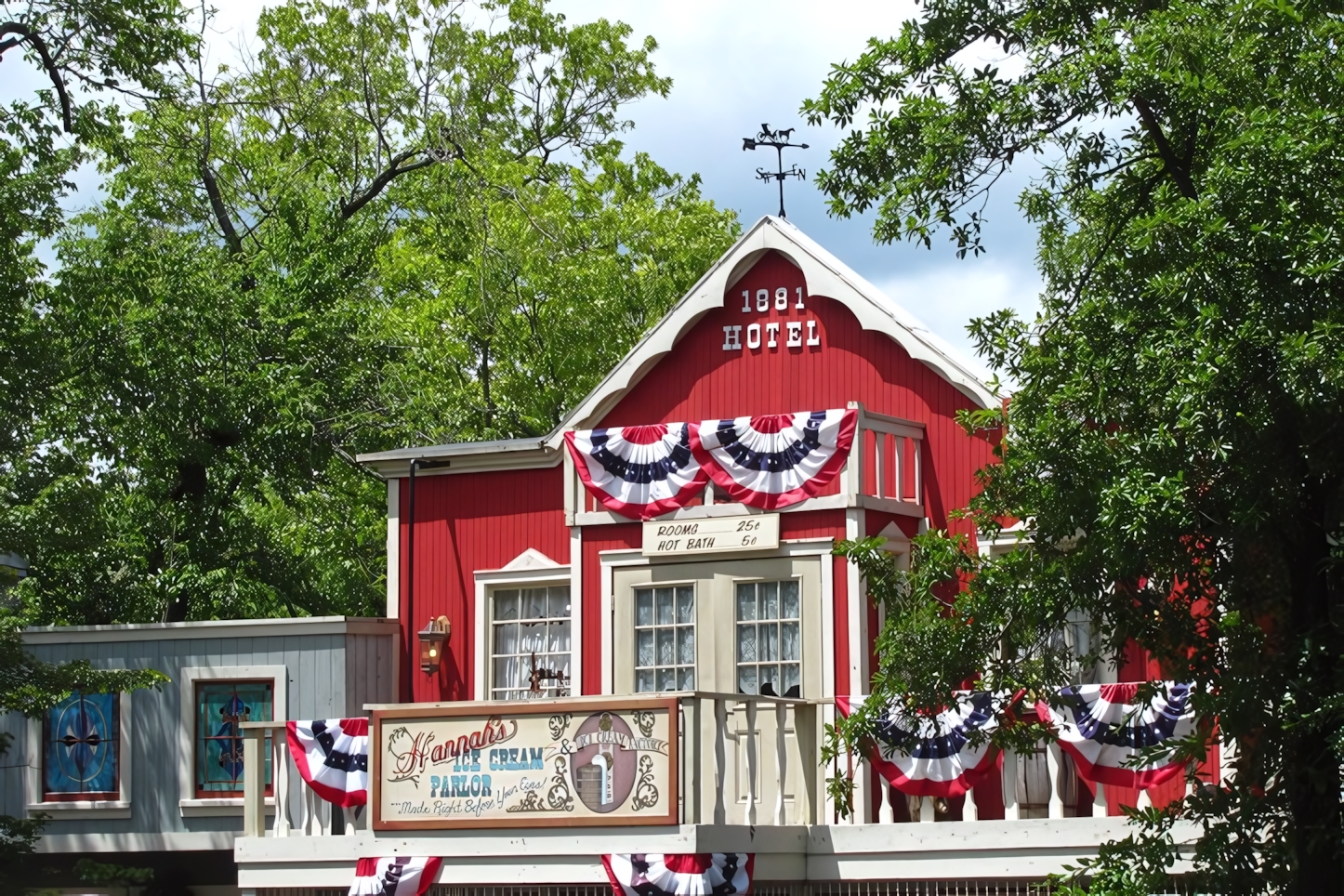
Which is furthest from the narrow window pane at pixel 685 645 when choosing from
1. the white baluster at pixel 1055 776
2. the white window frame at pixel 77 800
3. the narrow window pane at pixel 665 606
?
the white window frame at pixel 77 800

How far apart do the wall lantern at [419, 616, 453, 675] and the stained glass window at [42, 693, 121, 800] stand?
10.9 feet

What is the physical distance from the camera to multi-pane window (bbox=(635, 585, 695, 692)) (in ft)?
61.2

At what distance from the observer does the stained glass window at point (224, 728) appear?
67.0ft

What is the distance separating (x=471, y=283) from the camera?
33.8 metres

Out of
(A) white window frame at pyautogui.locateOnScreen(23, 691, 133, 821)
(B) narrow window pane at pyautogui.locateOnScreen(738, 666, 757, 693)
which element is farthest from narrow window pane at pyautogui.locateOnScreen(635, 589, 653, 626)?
(A) white window frame at pyautogui.locateOnScreen(23, 691, 133, 821)

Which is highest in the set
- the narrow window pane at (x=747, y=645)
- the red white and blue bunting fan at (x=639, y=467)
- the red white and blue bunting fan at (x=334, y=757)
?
the red white and blue bunting fan at (x=639, y=467)

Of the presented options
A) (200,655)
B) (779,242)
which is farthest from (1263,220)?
(200,655)

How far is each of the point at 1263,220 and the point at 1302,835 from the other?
12.3ft

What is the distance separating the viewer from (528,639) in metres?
20.3

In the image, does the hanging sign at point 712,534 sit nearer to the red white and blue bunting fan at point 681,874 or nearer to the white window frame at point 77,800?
the red white and blue bunting fan at point 681,874

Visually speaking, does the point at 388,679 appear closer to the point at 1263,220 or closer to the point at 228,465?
the point at 228,465

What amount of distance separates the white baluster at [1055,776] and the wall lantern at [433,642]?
694 cm

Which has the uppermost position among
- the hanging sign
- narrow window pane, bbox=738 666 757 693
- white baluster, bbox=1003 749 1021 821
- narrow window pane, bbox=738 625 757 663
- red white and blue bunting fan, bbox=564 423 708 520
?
red white and blue bunting fan, bbox=564 423 708 520

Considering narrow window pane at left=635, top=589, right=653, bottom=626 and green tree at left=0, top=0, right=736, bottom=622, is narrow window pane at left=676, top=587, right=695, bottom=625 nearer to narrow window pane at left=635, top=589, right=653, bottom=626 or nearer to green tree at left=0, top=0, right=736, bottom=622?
narrow window pane at left=635, top=589, right=653, bottom=626
